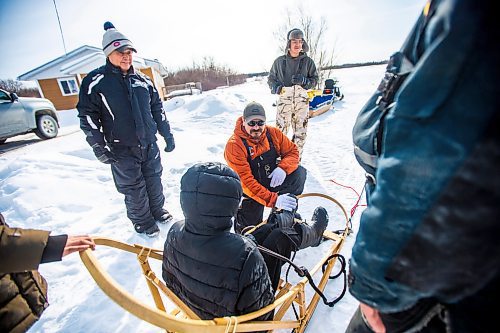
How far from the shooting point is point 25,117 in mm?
7648

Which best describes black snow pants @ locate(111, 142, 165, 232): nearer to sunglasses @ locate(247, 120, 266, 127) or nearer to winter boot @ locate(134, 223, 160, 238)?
winter boot @ locate(134, 223, 160, 238)

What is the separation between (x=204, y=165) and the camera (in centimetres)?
132

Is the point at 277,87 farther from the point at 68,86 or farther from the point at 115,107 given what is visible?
the point at 68,86

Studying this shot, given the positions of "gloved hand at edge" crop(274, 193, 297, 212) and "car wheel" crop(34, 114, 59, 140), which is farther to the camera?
"car wheel" crop(34, 114, 59, 140)

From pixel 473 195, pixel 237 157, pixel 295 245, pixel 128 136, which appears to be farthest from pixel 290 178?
pixel 473 195

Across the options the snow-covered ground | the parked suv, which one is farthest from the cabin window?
the snow-covered ground

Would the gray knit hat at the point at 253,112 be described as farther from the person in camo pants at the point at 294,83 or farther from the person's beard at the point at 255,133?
the person in camo pants at the point at 294,83

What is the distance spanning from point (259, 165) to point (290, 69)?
8.09 feet

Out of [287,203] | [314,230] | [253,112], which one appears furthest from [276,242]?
[253,112]

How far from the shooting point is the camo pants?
15.2ft

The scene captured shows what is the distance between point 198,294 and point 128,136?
2.01 metres

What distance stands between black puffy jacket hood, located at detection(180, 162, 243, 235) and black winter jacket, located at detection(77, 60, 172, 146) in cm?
176

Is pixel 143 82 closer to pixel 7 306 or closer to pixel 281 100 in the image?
pixel 7 306

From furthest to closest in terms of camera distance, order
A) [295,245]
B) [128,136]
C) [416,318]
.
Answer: [128,136]
[295,245]
[416,318]
